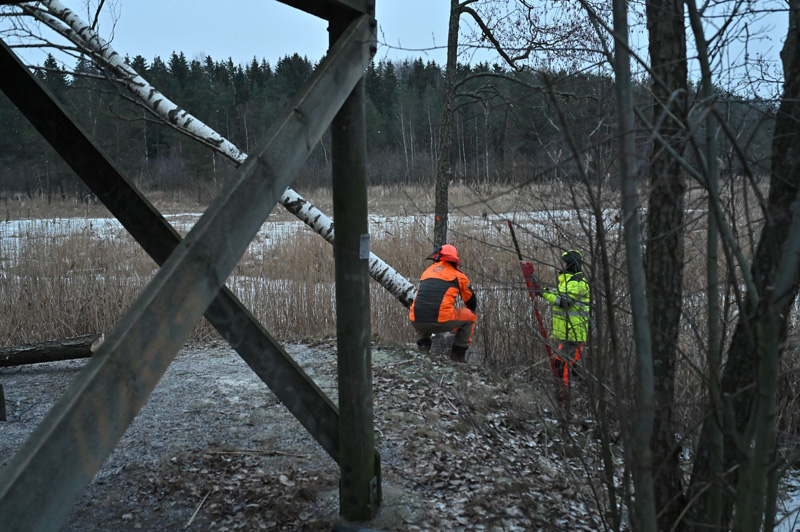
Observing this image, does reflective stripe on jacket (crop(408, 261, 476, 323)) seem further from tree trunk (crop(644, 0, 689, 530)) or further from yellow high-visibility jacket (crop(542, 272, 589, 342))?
tree trunk (crop(644, 0, 689, 530))

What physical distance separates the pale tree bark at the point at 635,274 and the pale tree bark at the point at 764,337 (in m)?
0.23

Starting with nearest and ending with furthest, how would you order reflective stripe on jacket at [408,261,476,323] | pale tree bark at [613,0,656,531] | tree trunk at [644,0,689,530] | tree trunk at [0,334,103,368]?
pale tree bark at [613,0,656,531]
tree trunk at [644,0,689,530]
tree trunk at [0,334,103,368]
reflective stripe on jacket at [408,261,476,323]

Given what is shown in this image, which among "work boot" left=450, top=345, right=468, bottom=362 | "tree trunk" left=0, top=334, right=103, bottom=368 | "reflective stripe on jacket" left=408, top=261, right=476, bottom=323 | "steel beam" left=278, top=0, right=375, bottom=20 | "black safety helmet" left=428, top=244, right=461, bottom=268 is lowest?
"work boot" left=450, top=345, right=468, bottom=362

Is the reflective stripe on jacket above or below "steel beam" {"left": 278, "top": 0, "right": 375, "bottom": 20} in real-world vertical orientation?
below

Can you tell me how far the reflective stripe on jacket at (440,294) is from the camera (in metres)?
6.21

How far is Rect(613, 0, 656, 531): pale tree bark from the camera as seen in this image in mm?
1451

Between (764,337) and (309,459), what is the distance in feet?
8.83

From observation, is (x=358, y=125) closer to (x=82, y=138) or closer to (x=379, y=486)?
(x=82, y=138)

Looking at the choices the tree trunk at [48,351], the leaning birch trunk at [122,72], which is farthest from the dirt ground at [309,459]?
the leaning birch trunk at [122,72]

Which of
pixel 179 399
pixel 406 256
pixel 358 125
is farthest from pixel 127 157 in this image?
pixel 358 125

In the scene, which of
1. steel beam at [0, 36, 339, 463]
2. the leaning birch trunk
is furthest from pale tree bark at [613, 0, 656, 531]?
the leaning birch trunk

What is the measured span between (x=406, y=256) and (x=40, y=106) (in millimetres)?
6682

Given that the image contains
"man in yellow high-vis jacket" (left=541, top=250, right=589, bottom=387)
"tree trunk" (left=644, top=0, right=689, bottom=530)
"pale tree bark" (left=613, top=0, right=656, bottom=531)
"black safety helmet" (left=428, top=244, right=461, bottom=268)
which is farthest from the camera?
"black safety helmet" (left=428, top=244, right=461, bottom=268)

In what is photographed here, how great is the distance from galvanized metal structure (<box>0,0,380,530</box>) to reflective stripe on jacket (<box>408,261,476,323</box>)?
3.47 metres
